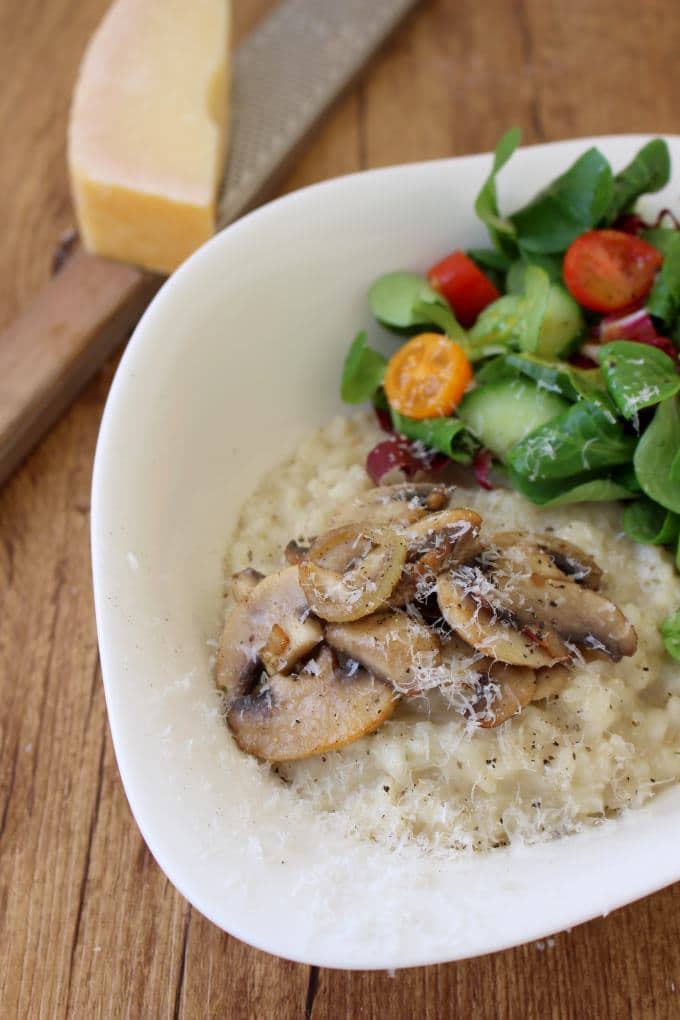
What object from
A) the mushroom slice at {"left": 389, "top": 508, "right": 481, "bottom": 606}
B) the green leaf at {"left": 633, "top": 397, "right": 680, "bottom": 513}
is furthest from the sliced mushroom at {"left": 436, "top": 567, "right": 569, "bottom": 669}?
the green leaf at {"left": 633, "top": 397, "right": 680, "bottom": 513}

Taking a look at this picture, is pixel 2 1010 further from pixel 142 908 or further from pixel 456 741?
pixel 456 741

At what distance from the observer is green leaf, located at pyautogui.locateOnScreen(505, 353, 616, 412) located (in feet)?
7.72

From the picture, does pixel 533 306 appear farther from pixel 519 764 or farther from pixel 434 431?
pixel 519 764

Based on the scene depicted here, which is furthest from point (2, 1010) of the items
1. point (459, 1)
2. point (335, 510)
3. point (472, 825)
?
point (459, 1)

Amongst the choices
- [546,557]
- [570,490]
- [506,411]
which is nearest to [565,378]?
[506,411]

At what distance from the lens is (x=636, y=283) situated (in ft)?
8.36

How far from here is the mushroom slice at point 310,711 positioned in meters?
1.97

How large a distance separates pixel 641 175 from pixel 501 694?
1495 millimetres

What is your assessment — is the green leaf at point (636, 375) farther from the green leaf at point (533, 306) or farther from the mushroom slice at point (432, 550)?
the mushroom slice at point (432, 550)

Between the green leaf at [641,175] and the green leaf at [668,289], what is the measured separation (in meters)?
0.19

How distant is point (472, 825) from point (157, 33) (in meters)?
2.66

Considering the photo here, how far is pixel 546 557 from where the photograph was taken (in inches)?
85.4

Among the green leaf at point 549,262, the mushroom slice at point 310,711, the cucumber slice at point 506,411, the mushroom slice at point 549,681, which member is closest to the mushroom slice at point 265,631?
the mushroom slice at point 310,711

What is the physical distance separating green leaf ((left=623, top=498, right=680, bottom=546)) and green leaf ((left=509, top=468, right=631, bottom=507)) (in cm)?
4
